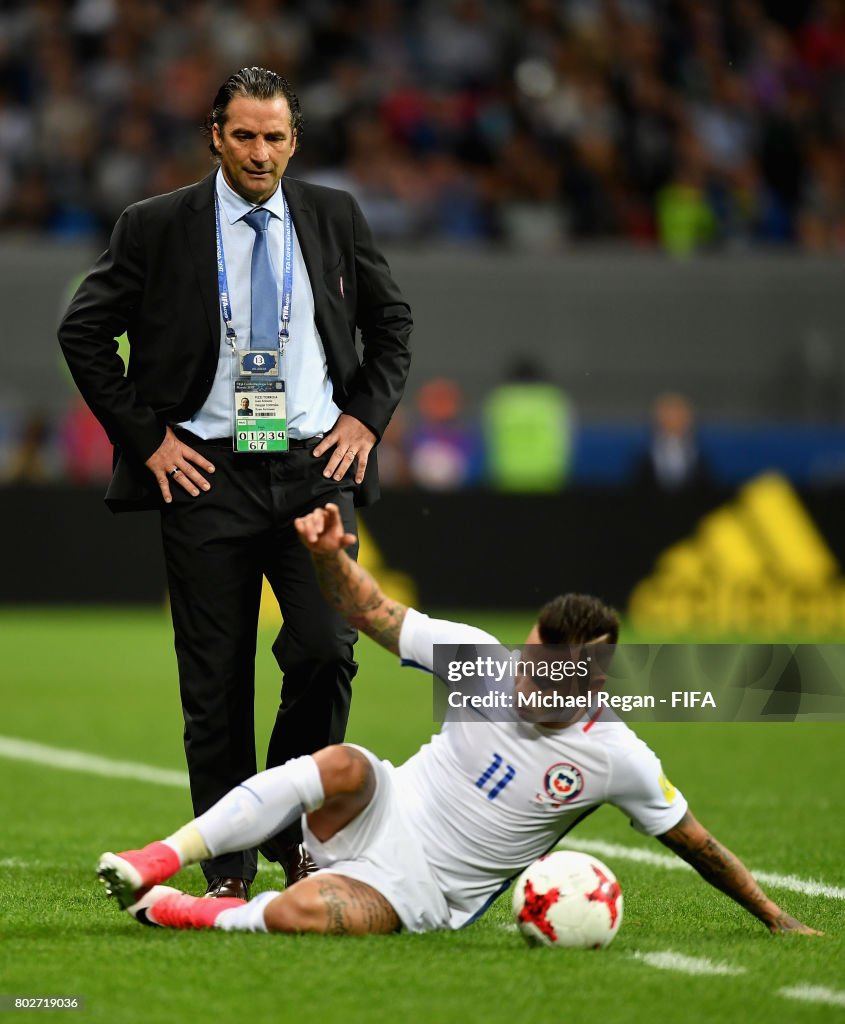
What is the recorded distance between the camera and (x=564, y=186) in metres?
19.3

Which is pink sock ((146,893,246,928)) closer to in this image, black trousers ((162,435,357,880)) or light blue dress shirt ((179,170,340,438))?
black trousers ((162,435,357,880))

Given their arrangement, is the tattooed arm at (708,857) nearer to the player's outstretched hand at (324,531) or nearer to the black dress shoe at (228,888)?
the player's outstretched hand at (324,531)

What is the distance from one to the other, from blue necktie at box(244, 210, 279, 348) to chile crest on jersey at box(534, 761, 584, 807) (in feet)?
5.20

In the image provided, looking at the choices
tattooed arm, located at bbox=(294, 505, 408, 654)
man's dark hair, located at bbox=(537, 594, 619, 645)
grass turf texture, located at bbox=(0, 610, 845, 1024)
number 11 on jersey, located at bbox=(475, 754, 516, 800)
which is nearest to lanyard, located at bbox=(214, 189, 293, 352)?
tattooed arm, located at bbox=(294, 505, 408, 654)

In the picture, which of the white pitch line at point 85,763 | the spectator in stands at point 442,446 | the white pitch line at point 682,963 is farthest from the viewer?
the spectator in stands at point 442,446

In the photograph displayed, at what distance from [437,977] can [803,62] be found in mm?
18168

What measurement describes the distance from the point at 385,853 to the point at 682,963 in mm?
818

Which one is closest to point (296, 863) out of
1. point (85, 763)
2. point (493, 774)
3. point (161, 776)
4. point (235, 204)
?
point (493, 774)

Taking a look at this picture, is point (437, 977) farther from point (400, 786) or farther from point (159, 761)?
point (159, 761)

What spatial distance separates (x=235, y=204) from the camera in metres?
5.68

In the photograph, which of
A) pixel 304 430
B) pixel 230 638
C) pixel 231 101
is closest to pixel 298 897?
pixel 230 638

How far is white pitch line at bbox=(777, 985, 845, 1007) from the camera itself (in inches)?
170

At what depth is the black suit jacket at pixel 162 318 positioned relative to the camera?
562cm

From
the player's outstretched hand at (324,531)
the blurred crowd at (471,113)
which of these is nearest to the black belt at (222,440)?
the player's outstretched hand at (324,531)
